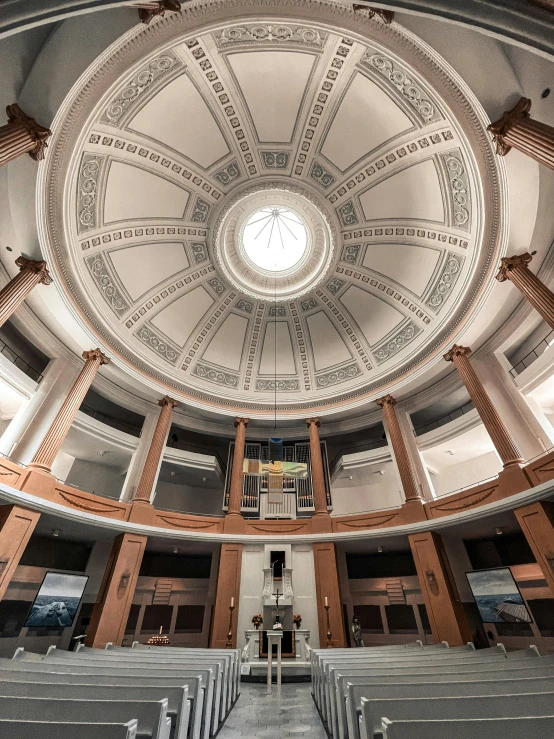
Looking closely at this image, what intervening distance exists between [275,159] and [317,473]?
11.3 m

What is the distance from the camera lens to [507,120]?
21.6ft

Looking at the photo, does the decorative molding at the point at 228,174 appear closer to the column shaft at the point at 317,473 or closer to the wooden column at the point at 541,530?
the column shaft at the point at 317,473

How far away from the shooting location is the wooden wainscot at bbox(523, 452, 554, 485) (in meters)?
8.35

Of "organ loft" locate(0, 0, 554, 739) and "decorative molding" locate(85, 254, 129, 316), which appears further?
"decorative molding" locate(85, 254, 129, 316)

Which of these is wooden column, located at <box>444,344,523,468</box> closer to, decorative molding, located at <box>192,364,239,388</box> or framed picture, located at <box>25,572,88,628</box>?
decorative molding, located at <box>192,364,239,388</box>

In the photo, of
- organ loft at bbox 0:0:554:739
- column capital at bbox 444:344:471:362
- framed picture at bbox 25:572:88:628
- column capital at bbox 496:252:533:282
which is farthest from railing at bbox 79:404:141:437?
column capital at bbox 496:252:533:282

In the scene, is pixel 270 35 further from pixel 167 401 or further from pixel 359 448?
pixel 359 448

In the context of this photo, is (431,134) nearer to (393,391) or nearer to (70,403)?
(393,391)

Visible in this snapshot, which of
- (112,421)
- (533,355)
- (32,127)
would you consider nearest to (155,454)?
(112,421)

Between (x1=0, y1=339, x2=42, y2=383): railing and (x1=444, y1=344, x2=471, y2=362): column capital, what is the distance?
13.5 metres

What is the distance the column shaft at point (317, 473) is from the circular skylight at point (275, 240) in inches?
262

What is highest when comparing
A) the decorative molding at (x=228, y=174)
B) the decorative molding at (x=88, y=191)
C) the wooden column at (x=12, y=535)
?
the decorative molding at (x=228, y=174)

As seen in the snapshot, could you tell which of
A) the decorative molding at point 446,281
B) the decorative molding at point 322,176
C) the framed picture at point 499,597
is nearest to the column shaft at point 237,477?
the framed picture at point 499,597

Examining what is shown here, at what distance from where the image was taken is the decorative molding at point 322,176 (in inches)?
485
